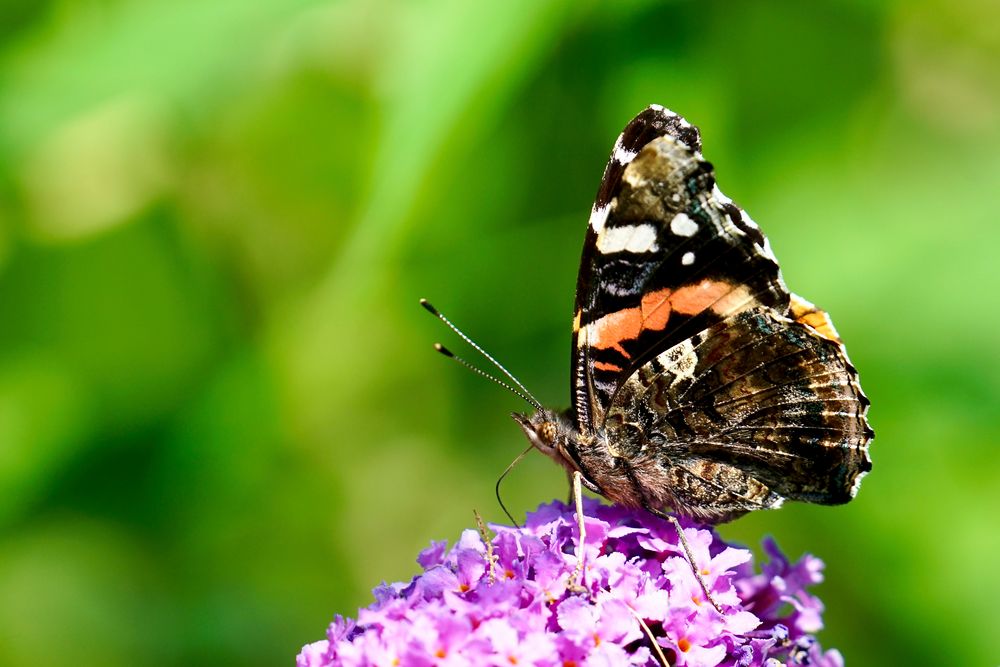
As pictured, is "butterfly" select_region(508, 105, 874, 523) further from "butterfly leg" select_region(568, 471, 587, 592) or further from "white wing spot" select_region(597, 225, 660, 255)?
"butterfly leg" select_region(568, 471, 587, 592)

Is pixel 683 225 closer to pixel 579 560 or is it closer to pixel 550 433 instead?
pixel 550 433

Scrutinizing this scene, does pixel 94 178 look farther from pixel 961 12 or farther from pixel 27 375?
pixel 961 12

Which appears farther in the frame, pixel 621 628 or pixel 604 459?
pixel 604 459

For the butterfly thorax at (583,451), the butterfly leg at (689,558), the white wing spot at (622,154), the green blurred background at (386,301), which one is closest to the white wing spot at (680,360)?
the butterfly thorax at (583,451)

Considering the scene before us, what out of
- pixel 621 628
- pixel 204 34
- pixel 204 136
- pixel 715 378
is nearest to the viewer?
pixel 621 628

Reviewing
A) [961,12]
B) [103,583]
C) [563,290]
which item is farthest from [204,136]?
[961,12]

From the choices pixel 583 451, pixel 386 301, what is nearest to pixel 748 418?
pixel 583 451

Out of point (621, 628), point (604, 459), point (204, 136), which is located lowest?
point (621, 628)
